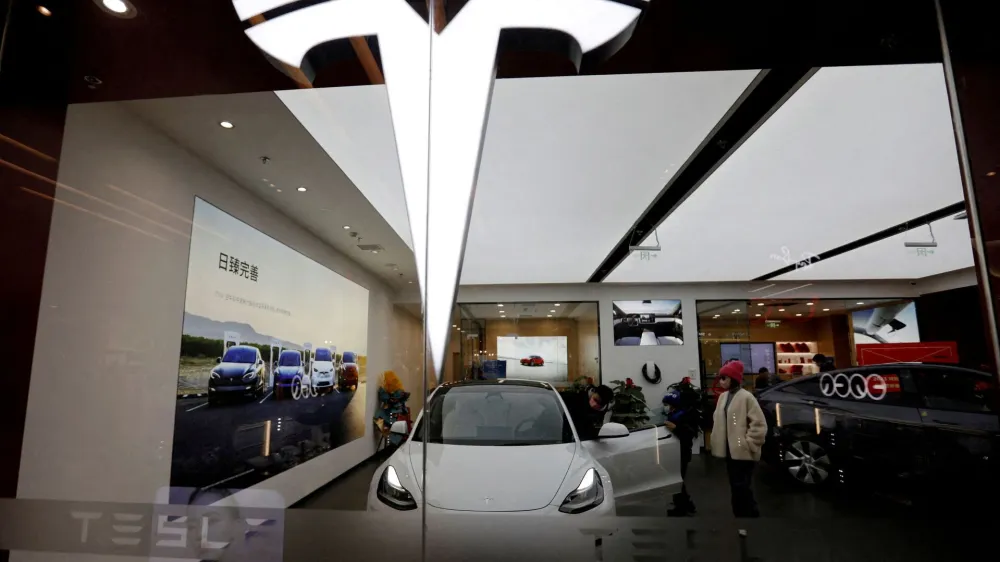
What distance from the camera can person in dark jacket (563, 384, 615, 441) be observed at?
2783 mm

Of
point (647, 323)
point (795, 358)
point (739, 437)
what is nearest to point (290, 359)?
point (647, 323)

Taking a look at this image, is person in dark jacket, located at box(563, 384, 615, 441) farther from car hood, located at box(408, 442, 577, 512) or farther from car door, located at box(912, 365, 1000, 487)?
car door, located at box(912, 365, 1000, 487)

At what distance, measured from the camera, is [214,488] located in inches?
107

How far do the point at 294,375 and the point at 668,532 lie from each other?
7.46 feet

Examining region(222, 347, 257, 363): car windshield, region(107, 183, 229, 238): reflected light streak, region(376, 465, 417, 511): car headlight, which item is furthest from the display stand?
region(107, 183, 229, 238): reflected light streak

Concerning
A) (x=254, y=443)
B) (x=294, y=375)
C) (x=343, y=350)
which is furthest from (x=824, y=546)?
(x=254, y=443)

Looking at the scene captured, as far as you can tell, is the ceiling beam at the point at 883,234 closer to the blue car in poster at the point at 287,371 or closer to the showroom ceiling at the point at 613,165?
the showroom ceiling at the point at 613,165

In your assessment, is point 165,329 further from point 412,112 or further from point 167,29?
point 412,112

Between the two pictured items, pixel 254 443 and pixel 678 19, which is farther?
pixel 254 443

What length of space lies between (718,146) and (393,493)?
2912 millimetres

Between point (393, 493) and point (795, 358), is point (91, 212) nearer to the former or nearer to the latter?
point (393, 493)

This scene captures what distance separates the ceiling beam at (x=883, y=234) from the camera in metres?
2.21

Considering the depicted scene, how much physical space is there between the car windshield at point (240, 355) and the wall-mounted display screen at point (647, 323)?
2518 millimetres

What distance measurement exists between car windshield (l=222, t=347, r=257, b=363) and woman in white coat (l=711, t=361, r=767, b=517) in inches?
114
